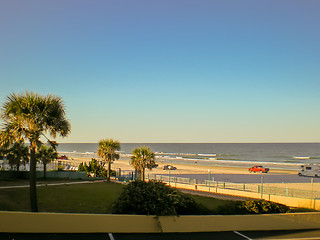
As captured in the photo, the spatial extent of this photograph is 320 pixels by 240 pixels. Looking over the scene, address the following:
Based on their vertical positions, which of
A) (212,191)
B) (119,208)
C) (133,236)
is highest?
(119,208)

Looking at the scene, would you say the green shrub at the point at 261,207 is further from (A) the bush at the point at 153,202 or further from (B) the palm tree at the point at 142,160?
(B) the palm tree at the point at 142,160

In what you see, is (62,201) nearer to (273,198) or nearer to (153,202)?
(153,202)

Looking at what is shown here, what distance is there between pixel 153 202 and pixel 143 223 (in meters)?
1.09

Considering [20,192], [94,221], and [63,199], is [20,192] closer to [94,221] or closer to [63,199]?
[63,199]

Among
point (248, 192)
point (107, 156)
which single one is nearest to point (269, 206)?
point (248, 192)

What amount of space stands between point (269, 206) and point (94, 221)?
401 inches

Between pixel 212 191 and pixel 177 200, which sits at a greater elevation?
pixel 177 200

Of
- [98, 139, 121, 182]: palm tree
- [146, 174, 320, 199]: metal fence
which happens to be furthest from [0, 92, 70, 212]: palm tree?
[98, 139, 121, 182]: palm tree

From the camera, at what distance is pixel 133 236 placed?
42.2 ft

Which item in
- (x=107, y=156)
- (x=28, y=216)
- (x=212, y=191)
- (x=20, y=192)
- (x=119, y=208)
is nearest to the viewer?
(x=28, y=216)

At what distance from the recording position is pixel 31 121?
1792 cm

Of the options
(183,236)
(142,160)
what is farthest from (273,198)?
(142,160)

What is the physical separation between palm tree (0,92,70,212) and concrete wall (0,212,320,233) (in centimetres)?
593

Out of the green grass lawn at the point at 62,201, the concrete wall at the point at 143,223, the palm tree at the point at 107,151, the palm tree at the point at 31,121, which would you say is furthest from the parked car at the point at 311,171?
the palm tree at the point at 31,121
